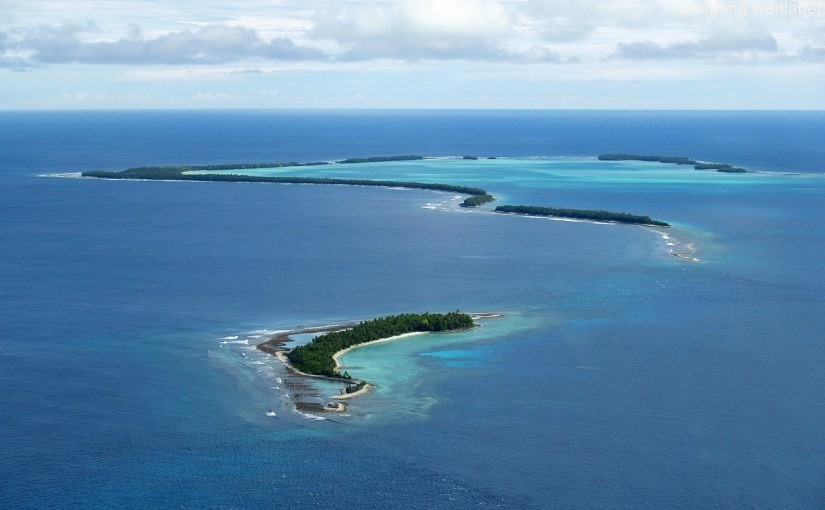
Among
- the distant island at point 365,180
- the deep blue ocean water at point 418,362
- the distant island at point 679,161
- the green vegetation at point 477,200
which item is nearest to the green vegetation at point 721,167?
the distant island at point 679,161

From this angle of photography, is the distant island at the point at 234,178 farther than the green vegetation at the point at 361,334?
Yes

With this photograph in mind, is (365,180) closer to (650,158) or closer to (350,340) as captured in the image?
(650,158)

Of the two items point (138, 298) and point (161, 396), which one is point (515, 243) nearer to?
point (138, 298)

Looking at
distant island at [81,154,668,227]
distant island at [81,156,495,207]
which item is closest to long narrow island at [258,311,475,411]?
distant island at [81,154,668,227]

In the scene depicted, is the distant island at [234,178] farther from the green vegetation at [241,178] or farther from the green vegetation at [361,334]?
the green vegetation at [361,334]

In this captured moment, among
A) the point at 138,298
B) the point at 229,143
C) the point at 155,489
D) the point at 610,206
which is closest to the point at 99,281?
the point at 138,298

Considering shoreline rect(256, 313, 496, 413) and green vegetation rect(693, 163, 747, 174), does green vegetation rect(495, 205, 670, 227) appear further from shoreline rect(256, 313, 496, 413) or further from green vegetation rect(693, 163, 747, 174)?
green vegetation rect(693, 163, 747, 174)
